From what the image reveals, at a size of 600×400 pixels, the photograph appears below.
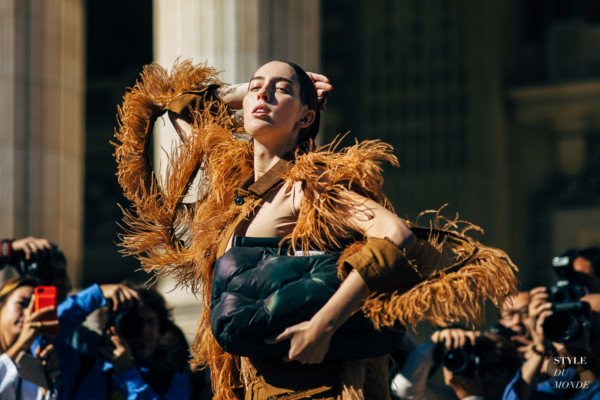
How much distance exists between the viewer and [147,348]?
8000mm

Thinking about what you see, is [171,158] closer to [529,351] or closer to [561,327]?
[561,327]

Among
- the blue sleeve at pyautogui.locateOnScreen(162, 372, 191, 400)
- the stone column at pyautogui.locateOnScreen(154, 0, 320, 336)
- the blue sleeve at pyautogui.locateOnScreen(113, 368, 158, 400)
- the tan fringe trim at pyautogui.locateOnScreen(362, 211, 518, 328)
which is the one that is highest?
the stone column at pyautogui.locateOnScreen(154, 0, 320, 336)

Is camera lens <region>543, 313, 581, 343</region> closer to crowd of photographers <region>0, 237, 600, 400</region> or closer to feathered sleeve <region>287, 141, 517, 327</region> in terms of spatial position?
crowd of photographers <region>0, 237, 600, 400</region>

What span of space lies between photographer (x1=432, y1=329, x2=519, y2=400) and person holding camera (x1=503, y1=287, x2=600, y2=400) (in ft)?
0.75

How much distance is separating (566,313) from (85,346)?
233 cm

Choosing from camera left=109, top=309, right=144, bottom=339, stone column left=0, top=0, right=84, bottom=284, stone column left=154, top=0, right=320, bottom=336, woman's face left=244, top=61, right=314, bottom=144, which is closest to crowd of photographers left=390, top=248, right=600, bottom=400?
camera left=109, top=309, right=144, bottom=339

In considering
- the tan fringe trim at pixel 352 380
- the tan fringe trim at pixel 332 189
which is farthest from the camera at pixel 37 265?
the tan fringe trim at pixel 352 380

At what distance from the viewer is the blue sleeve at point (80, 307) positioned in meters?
7.75

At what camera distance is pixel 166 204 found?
5.84m

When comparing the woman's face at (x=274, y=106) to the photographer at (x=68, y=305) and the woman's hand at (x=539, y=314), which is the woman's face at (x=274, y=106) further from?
the photographer at (x=68, y=305)

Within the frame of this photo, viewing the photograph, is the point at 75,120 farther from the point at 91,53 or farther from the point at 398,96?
the point at 91,53

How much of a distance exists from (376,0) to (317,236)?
14.1 metres

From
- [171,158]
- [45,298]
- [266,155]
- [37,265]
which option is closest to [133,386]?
[45,298]

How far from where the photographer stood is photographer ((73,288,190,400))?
7688 millimetres
